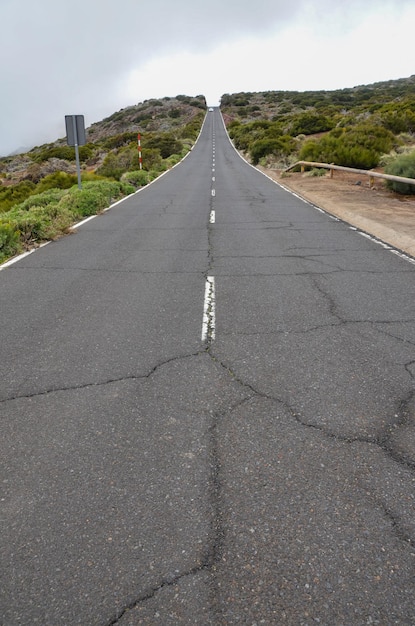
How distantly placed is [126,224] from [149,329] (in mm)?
7564

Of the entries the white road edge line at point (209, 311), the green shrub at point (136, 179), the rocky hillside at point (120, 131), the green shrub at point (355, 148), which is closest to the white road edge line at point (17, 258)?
the white road edge line at point (209, 311)

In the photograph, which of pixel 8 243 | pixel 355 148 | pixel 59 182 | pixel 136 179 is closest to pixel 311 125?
pixel 355 148

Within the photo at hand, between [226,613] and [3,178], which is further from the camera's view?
[3,178]

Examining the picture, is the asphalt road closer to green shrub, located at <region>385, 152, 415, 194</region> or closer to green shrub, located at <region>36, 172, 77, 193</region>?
green shrub, located at <region>385, 152, 415, 194</region>

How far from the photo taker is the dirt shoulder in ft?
34.1

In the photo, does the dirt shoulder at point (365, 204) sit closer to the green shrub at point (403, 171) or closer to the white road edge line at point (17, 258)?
the green shrub at point (403, 171)

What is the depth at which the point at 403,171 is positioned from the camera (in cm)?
1659

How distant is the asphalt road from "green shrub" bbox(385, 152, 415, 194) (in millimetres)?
10954

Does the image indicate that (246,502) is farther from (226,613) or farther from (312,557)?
(226,613)

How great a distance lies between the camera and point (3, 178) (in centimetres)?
3616

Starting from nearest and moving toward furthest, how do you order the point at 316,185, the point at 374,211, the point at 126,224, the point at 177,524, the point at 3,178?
1. the point at 177,524
2. the point at 126,224
3. the point at 374,211
4. the point at 316,185
5. the point at 3,178

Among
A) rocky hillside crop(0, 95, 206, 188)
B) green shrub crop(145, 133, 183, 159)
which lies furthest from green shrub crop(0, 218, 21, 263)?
green shrub crop(145, 133, 183, 159)

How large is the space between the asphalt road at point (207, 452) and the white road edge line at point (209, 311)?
0.03 metres

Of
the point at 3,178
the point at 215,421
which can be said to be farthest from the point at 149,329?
the point at 3,178
